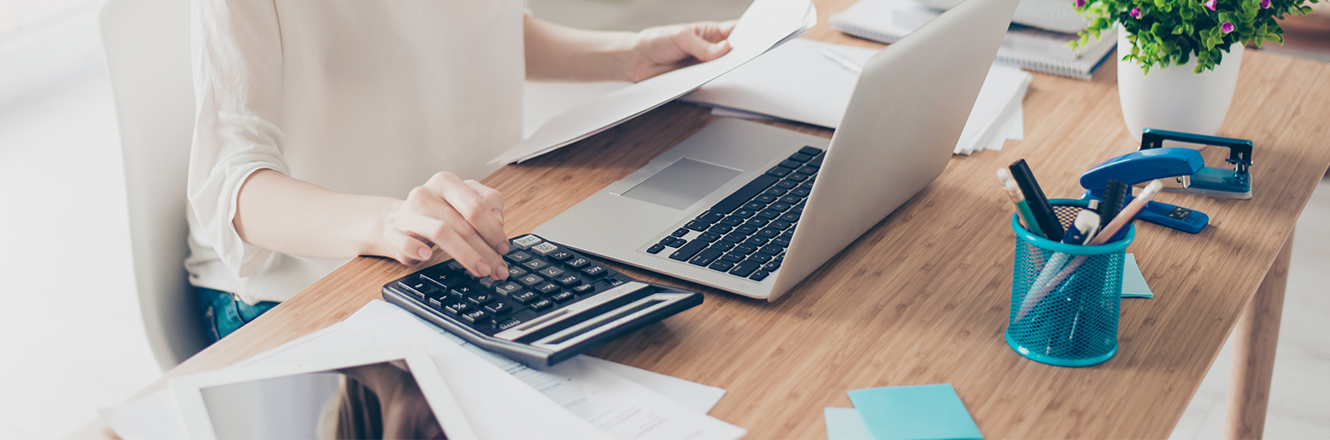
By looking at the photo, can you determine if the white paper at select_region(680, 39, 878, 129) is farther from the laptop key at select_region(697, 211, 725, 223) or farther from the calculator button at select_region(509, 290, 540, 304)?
the calculator button at select_region(509, 290, 540, 304)

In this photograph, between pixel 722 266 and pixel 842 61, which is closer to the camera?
pixel 722 266

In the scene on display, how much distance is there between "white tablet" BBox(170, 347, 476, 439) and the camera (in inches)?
21.4

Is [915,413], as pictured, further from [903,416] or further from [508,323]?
[508,323]

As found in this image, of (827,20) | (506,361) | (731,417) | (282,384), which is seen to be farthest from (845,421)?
(827,20)

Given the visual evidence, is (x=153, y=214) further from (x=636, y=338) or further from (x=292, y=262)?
(x=636, y=338)

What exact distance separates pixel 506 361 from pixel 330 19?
542 millimetres

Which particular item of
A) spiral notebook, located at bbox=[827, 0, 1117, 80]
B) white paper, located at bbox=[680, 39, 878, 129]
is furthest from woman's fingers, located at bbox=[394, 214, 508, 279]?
spiral notebook, located at bbox=[827, 0, 1117, 80]

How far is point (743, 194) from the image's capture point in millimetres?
852

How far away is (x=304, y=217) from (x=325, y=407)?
0.96ft

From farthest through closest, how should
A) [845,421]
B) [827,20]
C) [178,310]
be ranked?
[827,20] → [178,310] → [845,421]

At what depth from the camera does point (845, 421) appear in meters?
0.57

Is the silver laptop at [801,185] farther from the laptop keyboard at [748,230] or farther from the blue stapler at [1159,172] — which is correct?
the blue stapler at [1159,172]

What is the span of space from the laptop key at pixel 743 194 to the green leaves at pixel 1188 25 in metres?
0.37

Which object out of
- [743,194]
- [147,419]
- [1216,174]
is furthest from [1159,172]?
[147,419]
